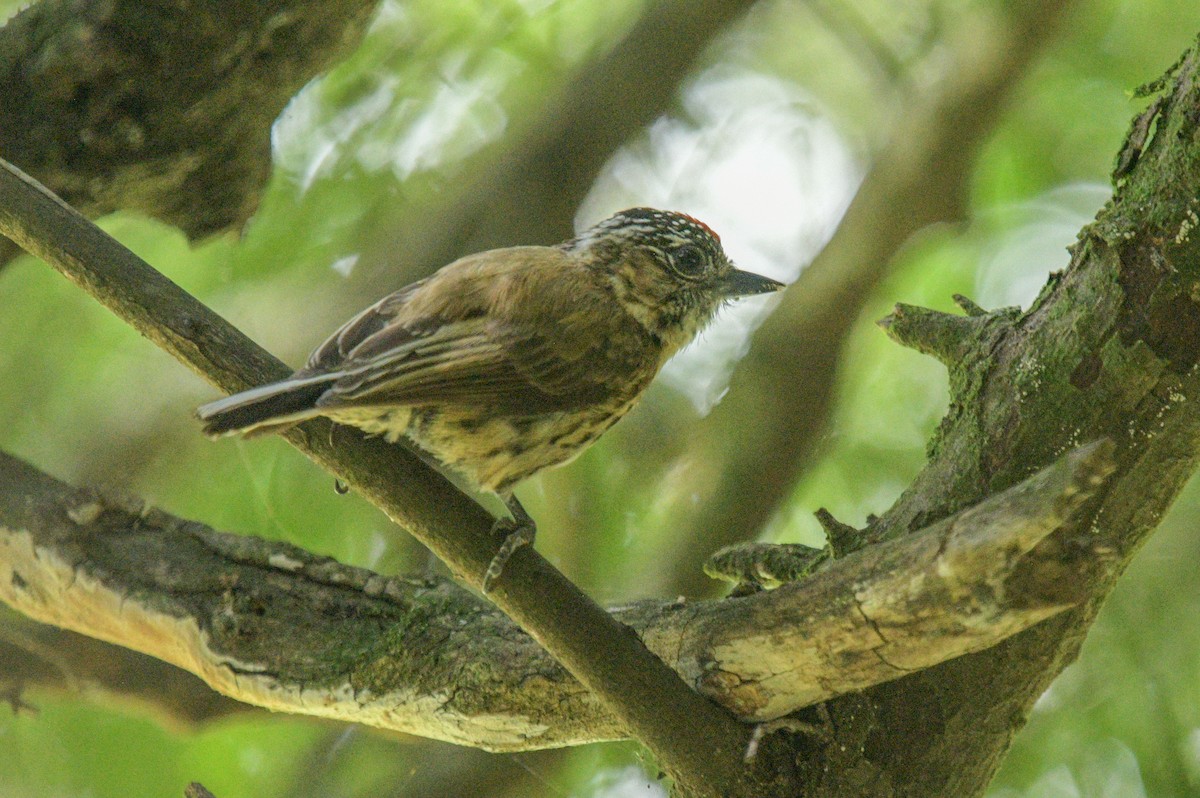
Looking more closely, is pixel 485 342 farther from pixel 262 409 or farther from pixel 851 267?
pixel 851 267

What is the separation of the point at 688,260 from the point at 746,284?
0.26 meters

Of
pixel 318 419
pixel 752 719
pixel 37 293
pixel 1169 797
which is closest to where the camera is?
pixel 752 719

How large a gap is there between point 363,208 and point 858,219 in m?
2.32

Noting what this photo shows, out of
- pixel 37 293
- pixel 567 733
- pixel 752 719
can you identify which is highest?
pixel 37 293

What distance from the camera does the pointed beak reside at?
13.7 ft

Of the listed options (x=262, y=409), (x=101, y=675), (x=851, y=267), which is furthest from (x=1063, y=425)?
(x=101, y=675)

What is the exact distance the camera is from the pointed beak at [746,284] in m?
4.17

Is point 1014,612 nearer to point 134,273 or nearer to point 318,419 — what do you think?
point 318,419

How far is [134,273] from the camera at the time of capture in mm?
2764

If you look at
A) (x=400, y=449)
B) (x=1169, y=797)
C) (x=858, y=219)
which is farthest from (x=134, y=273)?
(x=1169, y=797)

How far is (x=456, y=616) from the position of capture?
320 cm

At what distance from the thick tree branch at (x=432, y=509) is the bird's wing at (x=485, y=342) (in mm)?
261

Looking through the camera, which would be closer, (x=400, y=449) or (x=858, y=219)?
(x=400, y=449)

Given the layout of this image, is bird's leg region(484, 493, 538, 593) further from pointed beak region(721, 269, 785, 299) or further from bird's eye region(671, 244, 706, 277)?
pointed beak region(721, 269, 785, 299)
